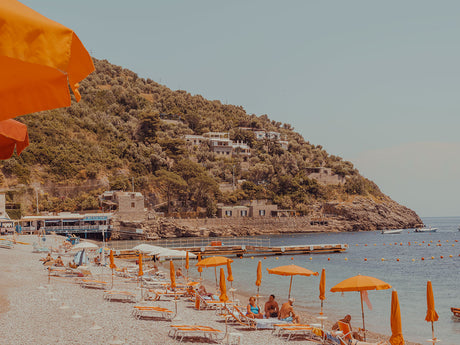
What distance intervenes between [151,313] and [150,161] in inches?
2812

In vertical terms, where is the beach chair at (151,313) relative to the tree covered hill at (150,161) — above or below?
below

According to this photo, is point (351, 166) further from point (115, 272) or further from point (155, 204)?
point (115, 272)

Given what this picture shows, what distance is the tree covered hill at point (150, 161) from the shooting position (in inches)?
2808

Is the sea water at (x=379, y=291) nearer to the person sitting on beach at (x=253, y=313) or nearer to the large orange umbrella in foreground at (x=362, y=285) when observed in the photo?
the large orange umbrella in foreground at (x=362, y=285)

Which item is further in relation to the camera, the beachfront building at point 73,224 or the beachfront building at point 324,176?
the beachfront building at point 324,176

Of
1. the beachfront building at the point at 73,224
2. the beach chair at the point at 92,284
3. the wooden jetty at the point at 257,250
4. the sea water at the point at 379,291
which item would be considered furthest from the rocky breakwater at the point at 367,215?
the beach chair at the point at 92,284

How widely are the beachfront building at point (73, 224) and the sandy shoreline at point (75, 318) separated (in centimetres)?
3712

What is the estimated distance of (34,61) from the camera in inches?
95.0

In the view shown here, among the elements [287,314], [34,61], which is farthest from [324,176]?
[34,61]

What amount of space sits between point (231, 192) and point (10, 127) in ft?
272

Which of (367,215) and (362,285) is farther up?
(367,215)

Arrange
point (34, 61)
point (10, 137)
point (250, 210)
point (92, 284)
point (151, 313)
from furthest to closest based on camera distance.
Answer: point (250, 210), point (92, 284), point (151, 313), point (10, 137), point (34, 61)

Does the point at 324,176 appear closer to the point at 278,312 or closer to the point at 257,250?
the point at 257,250

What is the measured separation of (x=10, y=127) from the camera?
4.96 metres
